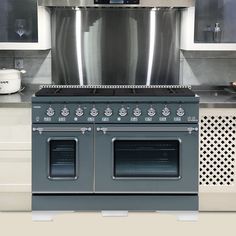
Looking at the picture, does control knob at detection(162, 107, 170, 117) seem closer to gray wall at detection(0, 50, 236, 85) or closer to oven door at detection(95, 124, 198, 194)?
oven door at detection(95, 124, 198, 194)

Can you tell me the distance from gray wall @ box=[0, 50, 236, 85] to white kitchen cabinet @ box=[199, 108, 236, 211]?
0.73 meters

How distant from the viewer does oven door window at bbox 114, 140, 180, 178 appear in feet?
12.2

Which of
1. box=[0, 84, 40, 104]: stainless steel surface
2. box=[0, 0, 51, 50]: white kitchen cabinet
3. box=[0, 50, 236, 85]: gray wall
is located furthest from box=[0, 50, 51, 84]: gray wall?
box=[0, 0, 51, 50]: white kitchen cabinet

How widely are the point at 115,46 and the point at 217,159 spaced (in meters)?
1.27

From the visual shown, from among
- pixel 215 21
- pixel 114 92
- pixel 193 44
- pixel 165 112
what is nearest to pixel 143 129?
pixel 165 112

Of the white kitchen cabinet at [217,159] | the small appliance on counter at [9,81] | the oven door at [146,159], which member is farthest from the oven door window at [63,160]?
the white kitchen cabinet at [217,159]

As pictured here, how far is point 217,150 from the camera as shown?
3.79 metres

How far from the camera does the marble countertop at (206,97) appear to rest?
371 centimetres

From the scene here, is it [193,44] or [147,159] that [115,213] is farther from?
[193,44]

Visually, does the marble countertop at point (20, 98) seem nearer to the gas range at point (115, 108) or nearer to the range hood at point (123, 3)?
the gas range at point (115, 108)

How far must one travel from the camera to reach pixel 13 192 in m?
3.81

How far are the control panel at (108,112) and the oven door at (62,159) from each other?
0.06 metres

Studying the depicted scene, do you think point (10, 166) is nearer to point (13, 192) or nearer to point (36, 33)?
point (13, 192)

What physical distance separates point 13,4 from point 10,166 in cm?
124
